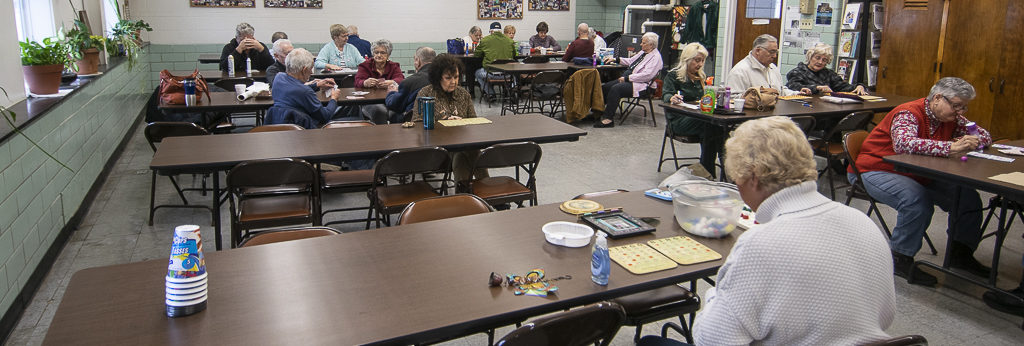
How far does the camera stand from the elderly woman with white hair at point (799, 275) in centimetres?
147

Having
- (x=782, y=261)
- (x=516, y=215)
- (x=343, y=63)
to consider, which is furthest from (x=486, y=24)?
(x=782, y=261)

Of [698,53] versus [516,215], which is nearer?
[516,215]

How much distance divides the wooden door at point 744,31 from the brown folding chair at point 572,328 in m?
7.71

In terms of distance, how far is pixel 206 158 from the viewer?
343 cm

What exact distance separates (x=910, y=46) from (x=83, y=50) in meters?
7.49

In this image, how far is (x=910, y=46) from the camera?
6.87 metres

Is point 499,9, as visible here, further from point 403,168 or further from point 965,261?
point 965,261

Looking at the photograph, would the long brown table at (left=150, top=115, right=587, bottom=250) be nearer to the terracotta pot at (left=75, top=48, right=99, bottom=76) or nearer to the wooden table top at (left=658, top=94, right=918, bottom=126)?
the wooden table top at (left=658, top=94, right=918, bottom=126)

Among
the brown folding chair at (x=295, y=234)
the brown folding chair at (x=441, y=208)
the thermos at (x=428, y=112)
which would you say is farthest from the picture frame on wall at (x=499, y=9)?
the brown folding chair at (x=295, y=234)

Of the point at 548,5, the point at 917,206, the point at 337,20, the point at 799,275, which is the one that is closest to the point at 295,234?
the point at 799,275

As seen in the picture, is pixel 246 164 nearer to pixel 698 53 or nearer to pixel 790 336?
pixel 790 336

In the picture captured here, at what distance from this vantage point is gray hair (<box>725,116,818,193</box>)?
1609 millimetres

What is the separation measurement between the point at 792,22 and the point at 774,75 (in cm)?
261

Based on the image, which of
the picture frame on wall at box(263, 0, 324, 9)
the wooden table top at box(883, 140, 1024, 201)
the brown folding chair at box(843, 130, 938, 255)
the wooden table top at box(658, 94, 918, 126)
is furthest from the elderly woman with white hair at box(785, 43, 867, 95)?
the picture frame on wall at box(263, 0, 324, 9)
